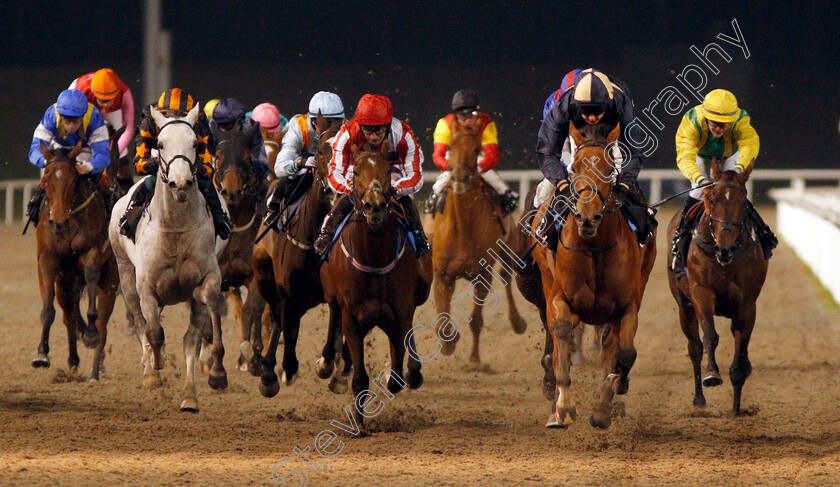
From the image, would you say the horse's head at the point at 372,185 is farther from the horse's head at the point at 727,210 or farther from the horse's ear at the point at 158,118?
the horse's head at the point at 727,210

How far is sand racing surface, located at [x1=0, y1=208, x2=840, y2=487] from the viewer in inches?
232

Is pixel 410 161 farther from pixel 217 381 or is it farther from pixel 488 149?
pixel 488 149

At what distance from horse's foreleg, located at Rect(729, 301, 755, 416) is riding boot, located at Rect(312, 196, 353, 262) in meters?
2.81

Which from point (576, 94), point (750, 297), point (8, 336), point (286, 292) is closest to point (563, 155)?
point (576, 94)

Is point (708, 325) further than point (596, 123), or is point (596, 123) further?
point (708, 325)

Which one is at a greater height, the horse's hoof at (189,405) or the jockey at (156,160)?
the jockey at (156,160)

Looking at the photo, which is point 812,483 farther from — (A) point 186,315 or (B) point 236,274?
(A) point 186,315

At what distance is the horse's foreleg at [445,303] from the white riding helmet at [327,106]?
7.60 feet

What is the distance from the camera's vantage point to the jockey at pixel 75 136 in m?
8.52

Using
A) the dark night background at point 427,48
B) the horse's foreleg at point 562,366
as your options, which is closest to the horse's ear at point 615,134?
the horse's foreleg at point 562,366

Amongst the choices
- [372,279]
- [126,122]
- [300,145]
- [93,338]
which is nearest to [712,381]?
[372,279]

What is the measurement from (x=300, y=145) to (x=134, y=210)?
4.33 ft

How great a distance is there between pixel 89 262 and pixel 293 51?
65.0ft

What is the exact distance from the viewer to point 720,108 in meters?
7.68
